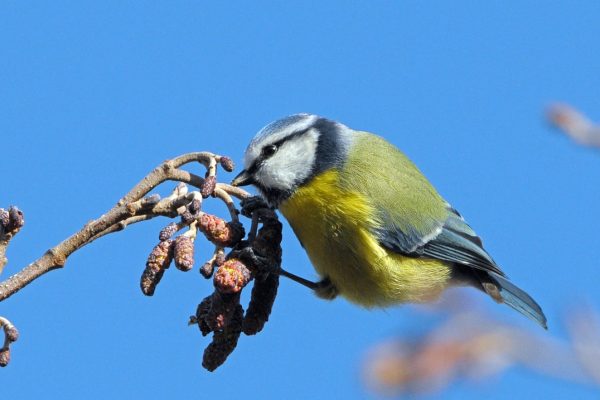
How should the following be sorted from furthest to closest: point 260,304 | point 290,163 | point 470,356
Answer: point 290,163
point 260,304
point 470,356

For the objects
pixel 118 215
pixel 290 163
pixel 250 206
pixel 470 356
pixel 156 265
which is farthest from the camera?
pixel 290 163

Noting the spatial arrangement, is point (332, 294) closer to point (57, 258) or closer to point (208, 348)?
point (208, 348)

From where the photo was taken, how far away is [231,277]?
6.23 ft

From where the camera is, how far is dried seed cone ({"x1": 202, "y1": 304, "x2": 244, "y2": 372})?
77.4 inches

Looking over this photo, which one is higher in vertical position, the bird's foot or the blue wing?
the blue wing

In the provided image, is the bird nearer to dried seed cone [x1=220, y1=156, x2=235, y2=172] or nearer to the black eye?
the black eye

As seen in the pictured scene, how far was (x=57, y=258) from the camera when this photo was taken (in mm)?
1650

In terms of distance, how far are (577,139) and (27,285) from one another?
1280 millimetres

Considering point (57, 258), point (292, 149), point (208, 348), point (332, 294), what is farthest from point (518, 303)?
point (57, 258)

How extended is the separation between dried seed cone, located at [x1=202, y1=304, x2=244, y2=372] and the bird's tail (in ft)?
6.45

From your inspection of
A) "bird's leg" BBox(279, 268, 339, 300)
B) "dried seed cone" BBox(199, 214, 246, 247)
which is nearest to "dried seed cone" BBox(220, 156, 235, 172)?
"dried seed cone" BBox(199, 214, 246, 247)

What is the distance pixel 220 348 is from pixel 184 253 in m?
0.31

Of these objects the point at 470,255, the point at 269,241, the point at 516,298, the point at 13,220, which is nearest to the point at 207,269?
the point at 269,241

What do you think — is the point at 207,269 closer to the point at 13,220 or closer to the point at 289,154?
the point at 13,220
